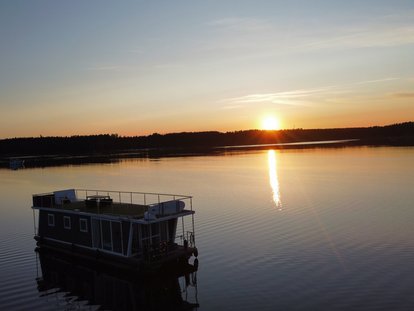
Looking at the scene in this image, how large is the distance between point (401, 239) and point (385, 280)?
10.5 meters

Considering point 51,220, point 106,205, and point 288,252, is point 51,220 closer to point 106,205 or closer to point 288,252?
point 106,205

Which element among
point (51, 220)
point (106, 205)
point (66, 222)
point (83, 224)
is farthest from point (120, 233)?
point (51, 220)

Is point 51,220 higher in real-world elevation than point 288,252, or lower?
higher

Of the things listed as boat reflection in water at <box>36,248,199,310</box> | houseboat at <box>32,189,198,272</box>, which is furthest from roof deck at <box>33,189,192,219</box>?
boat reflection in water at <box>36,248,199,310</box>

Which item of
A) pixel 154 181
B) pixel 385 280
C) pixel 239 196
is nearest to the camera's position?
pixel 385 280

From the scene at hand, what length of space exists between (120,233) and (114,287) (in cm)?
398

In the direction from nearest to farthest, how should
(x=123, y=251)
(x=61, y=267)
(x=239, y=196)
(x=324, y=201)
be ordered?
(x=123, y=251)
(x=61, y=267)
(x=324, y=201)
(x=239, y=196)

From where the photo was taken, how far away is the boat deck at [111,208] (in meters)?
32.5

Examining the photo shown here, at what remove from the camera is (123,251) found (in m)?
30.7

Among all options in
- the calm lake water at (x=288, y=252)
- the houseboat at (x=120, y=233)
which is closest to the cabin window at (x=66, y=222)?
the houseboat at (x=120, y=233)

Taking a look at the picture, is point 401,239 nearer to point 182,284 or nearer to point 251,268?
point 251,268

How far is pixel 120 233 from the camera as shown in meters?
31.1

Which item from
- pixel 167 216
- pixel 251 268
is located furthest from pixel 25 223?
pixel 251 268

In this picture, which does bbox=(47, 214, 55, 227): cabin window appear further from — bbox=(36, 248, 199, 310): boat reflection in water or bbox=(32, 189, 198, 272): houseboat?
bbox=(36, 248, 199, 310): boat reflection in water
